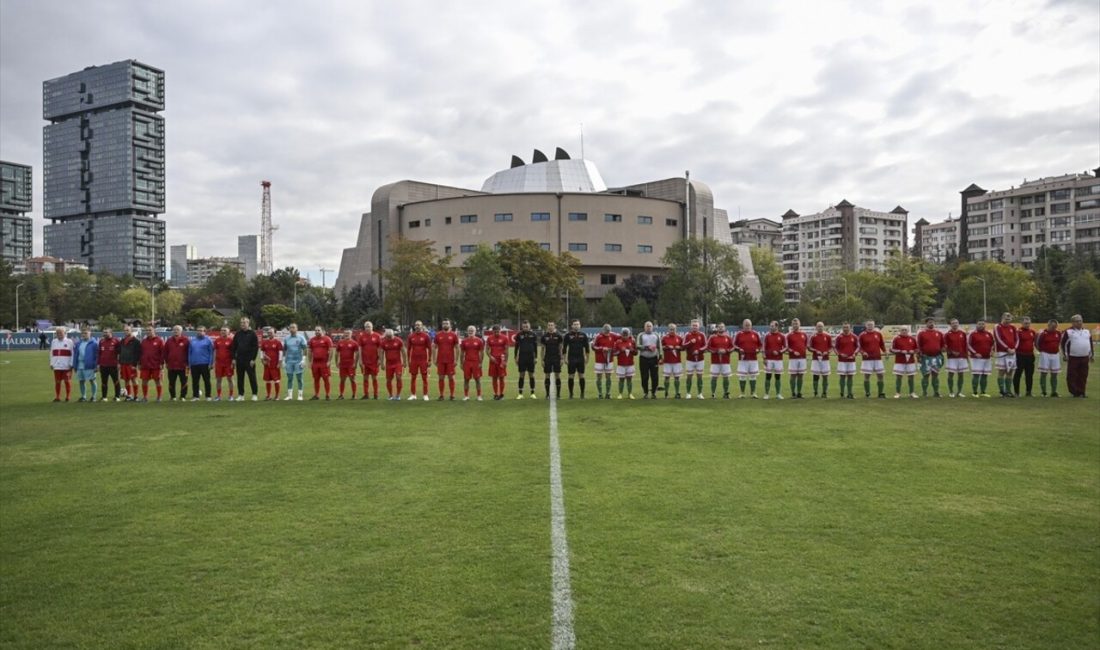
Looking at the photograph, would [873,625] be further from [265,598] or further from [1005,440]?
[1005,440]

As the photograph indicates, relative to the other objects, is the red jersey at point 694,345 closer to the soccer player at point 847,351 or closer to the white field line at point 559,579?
the soccer player at point 847,351

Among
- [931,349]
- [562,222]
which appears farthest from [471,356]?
[562,222]

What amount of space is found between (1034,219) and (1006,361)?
11308 cm

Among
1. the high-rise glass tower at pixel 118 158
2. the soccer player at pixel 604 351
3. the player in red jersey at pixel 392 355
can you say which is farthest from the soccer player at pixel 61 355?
the high-rise glass tower at pixel 118 158

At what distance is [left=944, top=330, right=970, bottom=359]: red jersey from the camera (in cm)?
1891

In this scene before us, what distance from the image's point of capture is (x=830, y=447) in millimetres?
11430

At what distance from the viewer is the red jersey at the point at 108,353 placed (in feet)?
63.8

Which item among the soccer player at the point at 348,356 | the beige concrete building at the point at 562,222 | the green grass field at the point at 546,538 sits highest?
the beige concrete building at the point at 562,222

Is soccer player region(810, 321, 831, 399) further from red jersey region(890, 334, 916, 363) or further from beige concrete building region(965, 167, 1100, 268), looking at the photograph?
beige concrete building region(965, 167, 1100, 268)

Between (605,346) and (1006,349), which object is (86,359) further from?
(1006,349)

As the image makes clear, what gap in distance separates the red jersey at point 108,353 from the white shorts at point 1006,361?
22.5 m

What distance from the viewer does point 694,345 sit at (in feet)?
62.1

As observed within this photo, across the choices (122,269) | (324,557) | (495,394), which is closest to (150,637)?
(324,557)

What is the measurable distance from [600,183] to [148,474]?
107m
